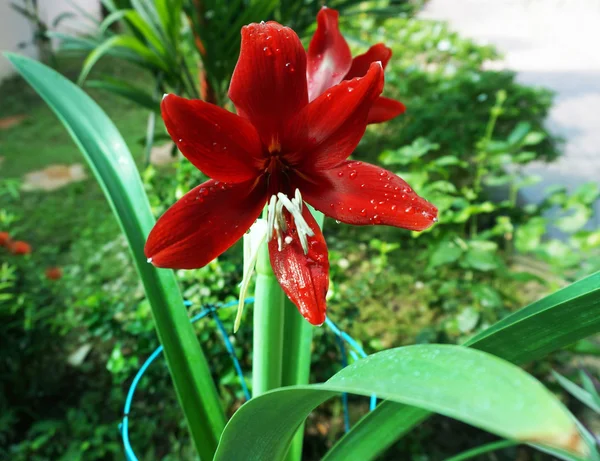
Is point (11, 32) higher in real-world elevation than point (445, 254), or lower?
higher

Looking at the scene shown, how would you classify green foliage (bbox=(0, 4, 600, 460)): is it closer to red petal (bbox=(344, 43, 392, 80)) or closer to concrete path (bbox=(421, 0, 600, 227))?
concrete path (bbox=(421, 0, 600, 227))

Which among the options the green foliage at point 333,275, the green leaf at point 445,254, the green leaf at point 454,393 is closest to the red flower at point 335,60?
the green leaf at point 454,393

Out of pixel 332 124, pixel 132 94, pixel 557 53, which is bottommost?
pixel 557 53

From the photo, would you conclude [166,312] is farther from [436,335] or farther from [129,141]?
[129,141]

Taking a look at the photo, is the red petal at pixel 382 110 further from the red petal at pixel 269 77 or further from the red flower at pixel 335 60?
the red petal at pixel 269 77

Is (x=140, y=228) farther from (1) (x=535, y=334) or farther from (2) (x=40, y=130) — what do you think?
(2) (x=40, y=130)

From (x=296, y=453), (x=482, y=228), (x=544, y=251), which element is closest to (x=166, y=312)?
(x=296, y=453)

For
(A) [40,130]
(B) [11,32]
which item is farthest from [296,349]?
(B) [11,32]
